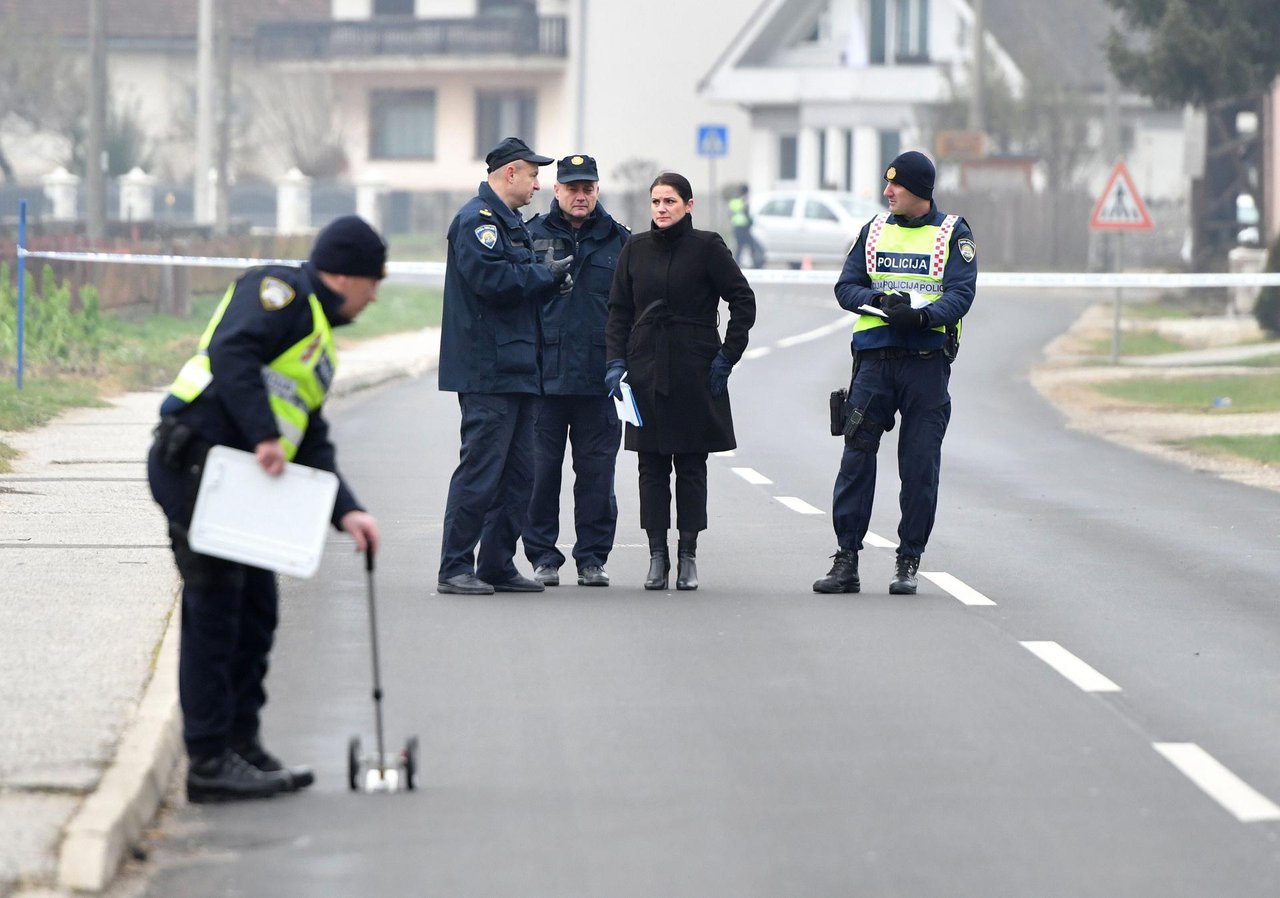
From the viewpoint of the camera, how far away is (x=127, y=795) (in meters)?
6.14

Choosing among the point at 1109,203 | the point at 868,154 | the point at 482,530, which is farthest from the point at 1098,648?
the point at 868,154

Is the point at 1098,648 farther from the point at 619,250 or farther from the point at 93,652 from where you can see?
the point at 93,652

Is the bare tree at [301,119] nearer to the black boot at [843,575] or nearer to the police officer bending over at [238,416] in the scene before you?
the black boot at [843,575]

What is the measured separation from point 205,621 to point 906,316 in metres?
4.38

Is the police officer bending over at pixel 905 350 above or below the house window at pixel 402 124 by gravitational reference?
below

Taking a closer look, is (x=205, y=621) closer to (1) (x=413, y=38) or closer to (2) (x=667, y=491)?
(2) (x=667, y=491)

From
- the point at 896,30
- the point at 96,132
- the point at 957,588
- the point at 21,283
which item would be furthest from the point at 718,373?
the point at 896,30

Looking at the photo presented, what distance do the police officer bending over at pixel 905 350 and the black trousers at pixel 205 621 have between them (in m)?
4.19

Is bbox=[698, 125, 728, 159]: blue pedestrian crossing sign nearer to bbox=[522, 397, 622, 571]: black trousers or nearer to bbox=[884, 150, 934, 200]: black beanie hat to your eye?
bbox=[522, 397, 622, 571]: black trousers

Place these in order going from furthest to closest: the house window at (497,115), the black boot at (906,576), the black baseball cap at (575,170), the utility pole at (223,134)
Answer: the house window at (497,115) < the utility pole at (223,134) < the black boot at (906,576) < the black baseball cap at (575,170)

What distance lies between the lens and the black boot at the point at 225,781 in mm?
6566

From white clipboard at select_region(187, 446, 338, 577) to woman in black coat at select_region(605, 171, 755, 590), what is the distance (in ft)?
13.3

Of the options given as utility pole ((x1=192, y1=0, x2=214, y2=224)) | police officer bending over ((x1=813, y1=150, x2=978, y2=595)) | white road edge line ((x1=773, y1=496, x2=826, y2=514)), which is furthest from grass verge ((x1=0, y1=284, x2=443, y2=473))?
police officer bending over ((x1=813, y1=150, x2=978, y2=595))

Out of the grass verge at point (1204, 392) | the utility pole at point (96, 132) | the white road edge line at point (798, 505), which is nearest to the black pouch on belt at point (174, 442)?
the white road edge line at point (798, 505)
